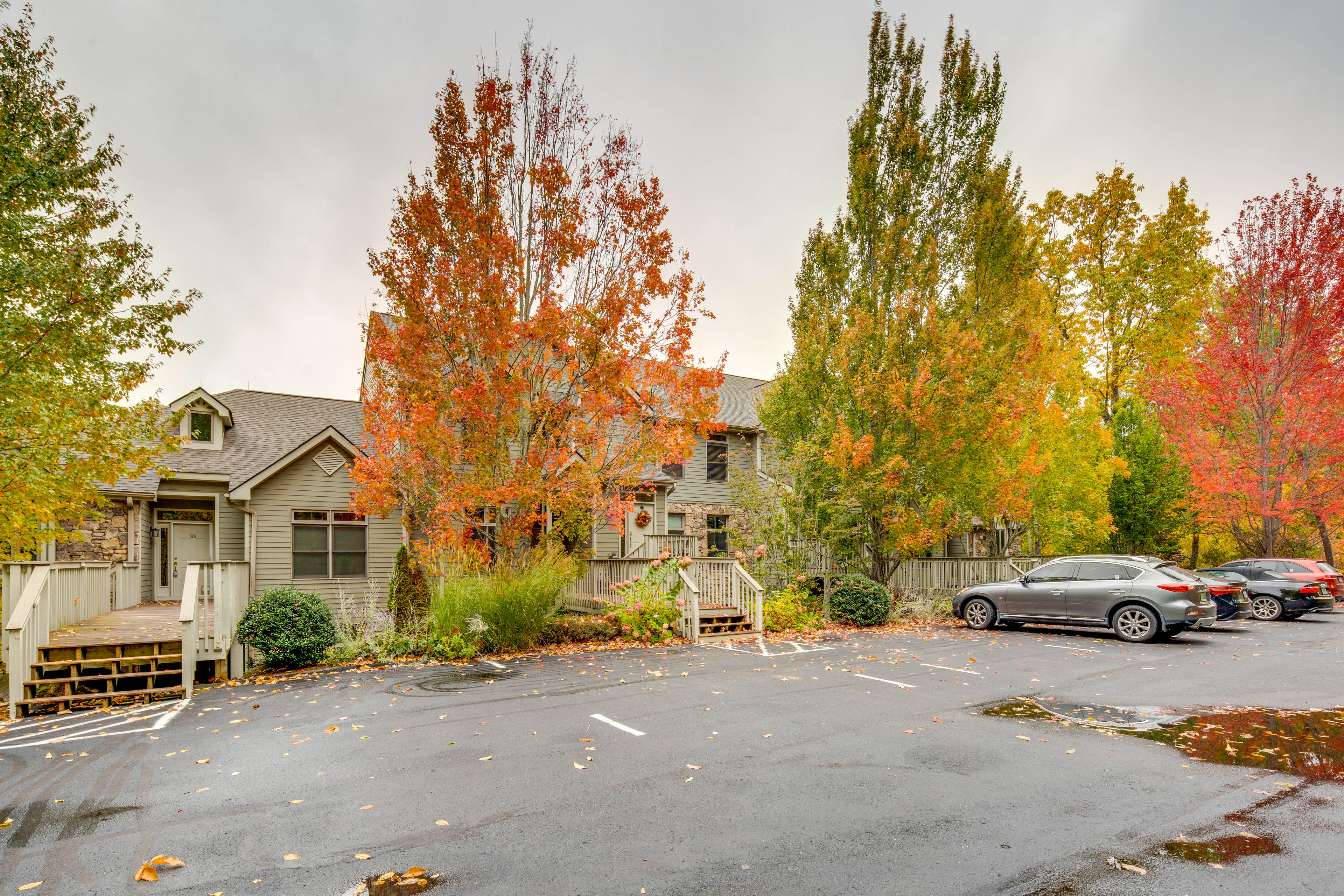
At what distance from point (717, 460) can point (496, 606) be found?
14.0 metres

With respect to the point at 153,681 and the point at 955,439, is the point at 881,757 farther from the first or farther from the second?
the point at 955,439

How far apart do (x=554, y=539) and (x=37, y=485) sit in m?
8.31

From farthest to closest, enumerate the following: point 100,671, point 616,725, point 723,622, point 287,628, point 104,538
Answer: point 104,538, point 723,622, point 287,628, point 100,671, point 616,725

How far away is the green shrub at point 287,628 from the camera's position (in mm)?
9984

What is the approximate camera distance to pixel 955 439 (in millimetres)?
16469

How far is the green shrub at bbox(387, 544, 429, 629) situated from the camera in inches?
570

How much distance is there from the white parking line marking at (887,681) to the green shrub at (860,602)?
5707mm

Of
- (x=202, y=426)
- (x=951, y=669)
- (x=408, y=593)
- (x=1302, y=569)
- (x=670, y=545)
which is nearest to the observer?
(x=951, y=669)

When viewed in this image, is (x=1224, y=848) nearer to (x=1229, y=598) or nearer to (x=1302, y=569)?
(x=1229, y=598)

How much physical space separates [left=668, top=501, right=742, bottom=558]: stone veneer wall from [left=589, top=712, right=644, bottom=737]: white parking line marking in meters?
16.0

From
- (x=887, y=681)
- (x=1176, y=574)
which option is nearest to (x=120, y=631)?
(x=887, y=681)

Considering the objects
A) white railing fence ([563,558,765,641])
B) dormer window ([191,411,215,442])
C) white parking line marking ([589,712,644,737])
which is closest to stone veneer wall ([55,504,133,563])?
dormer window ([191,411,215,442])

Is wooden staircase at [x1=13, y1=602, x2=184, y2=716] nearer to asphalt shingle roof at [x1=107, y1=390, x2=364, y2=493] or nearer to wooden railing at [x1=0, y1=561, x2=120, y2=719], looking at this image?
wooden railing at [x1=0, y1=561, x2=120, y2=719]

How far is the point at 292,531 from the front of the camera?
1709cm
